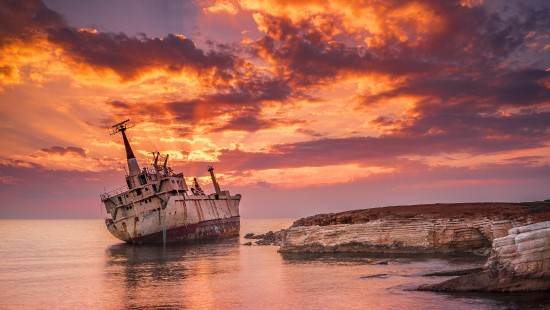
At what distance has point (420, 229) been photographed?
1715 inches

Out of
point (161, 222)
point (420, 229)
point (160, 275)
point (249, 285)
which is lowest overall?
point (249, 285)

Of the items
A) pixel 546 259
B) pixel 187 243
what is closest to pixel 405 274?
pixel 546 259

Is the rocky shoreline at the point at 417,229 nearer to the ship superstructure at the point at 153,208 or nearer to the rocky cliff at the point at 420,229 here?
the rocky cliff at the point at 420,229

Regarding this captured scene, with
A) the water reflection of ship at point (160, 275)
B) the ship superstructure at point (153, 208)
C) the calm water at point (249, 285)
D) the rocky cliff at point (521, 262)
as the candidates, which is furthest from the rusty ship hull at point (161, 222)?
the rocky cliff at point (521, 262)

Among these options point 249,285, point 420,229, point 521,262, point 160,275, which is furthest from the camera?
point 420,229

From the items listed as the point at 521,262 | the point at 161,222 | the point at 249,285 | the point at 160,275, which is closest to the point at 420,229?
the point at 249,285

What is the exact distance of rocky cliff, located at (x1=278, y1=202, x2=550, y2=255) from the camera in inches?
1625

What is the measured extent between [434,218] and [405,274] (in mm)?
13633

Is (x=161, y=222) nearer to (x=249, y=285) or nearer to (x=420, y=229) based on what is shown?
(x=420, y=229)

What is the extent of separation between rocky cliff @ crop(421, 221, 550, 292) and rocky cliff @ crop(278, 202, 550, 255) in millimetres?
18186

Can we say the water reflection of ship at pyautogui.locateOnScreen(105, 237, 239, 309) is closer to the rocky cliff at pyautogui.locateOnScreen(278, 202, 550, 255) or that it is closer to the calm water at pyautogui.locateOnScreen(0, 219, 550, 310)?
the calm water at pyautogui.locateOnScreen(0, 219, 550, 310)

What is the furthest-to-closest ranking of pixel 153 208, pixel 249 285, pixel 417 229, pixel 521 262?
pixel 153 208 < pixel 417 229 < pixel 249 285 < pixel 521 262

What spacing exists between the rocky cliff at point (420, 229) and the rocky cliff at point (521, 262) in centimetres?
1819

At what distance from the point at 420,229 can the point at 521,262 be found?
2146 cm
